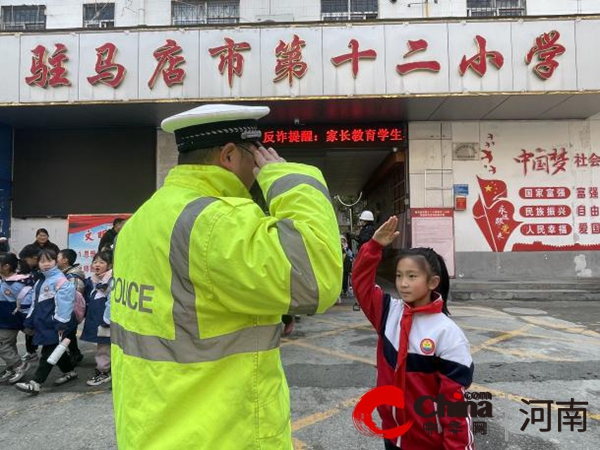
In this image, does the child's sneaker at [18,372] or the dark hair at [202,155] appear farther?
the child's sneaker at [18,372]

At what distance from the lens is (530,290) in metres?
8.92

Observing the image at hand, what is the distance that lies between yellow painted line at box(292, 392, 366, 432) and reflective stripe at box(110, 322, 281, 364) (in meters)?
2.25

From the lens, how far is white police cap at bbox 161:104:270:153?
1114mm

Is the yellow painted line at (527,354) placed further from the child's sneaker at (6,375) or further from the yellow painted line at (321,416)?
the child's sneaker at (6,375)

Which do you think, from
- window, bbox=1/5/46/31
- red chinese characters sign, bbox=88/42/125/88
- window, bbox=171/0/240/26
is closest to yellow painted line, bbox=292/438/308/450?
red chinese characters sign, bbox=88/42/125/88

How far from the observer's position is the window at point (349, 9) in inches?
438

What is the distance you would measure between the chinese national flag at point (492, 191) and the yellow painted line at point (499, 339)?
4.46 meters

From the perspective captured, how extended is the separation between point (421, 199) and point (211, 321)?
9647 mm

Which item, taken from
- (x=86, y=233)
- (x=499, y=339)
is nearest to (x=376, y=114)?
(x=499, y=339)

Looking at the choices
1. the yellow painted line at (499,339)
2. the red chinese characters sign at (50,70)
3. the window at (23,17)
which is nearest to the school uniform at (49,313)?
the yellow painted line at (499,339)

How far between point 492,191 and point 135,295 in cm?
1018

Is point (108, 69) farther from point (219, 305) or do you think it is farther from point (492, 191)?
point (219, 305)

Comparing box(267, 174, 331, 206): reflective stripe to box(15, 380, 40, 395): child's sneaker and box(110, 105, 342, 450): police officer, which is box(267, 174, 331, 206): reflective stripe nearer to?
box(110, 105, 342, 450): police officer

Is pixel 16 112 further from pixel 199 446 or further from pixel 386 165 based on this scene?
pixel 199 446
